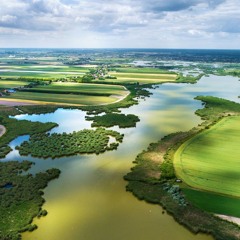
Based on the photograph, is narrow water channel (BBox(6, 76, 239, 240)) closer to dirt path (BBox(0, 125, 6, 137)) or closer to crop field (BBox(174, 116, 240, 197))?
dirt path (BBox(0, 125, 6, 137))

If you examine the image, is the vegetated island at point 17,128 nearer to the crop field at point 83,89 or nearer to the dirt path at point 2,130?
the dirt path at point 2,130

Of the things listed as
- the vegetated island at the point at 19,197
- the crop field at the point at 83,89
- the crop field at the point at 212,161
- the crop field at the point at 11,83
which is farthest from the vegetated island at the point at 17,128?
the crop field at the point at 11,83

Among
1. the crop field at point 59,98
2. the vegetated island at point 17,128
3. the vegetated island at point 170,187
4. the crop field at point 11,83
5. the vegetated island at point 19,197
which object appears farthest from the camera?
the crop field at point 11,83

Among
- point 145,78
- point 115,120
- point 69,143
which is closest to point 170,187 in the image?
point 69,143

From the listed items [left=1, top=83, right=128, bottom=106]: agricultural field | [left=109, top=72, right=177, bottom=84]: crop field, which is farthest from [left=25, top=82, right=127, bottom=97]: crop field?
[left=109, top=72, right=177, bottom=84]: crop field

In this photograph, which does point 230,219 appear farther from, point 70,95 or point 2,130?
point 70,95

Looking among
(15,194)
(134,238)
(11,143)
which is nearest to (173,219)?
(134,238)
